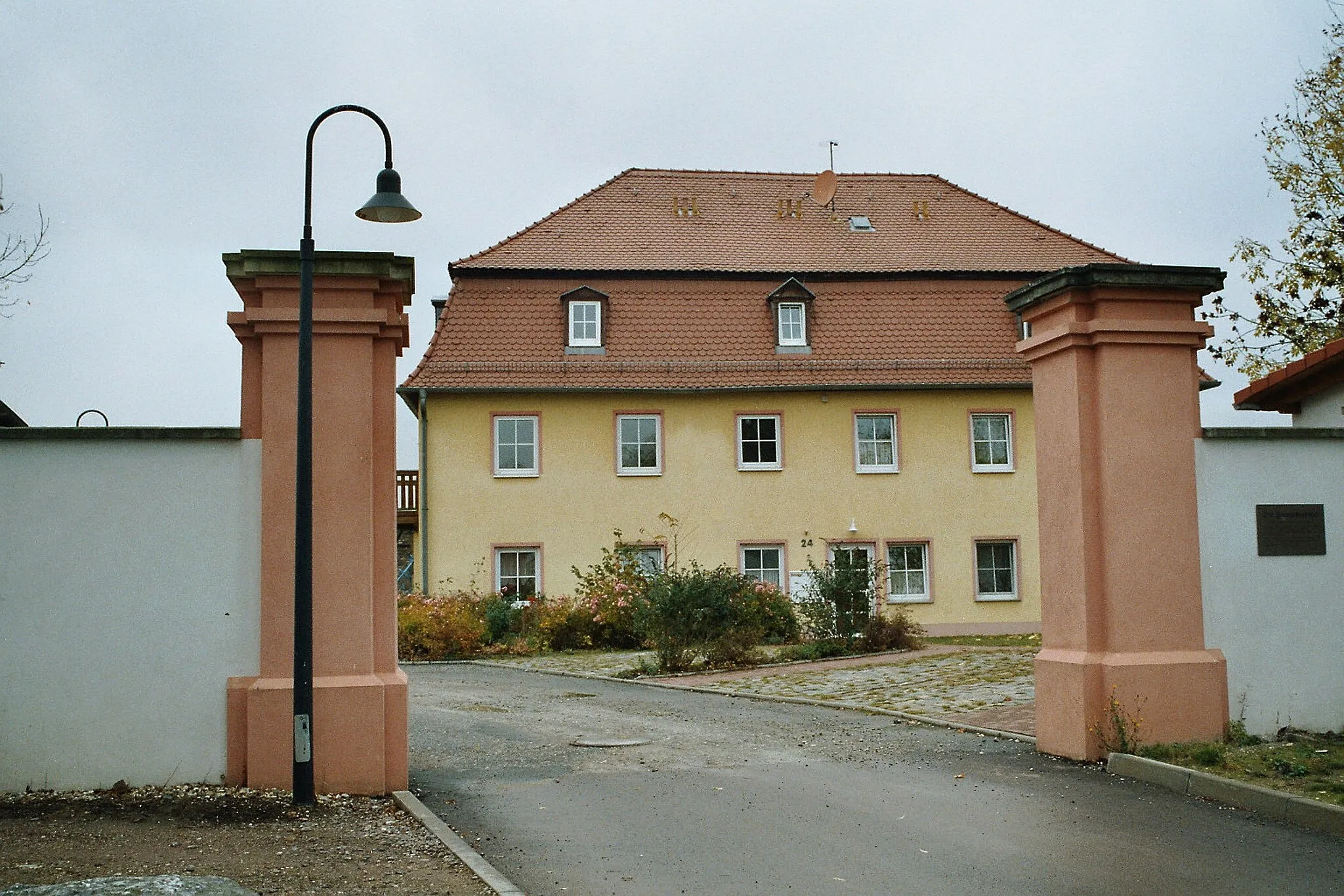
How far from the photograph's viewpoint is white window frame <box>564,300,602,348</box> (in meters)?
31.5

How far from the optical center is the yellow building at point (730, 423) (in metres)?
30.4

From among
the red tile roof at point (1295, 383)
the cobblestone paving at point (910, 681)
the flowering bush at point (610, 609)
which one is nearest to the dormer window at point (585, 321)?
the flowering bush at point (610, 609)

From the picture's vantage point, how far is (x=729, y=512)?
3103cm

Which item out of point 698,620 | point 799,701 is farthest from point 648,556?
point 799,701

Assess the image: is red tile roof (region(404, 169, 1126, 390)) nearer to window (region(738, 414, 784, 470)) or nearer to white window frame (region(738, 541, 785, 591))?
window (region(738, 414, 784, 470))

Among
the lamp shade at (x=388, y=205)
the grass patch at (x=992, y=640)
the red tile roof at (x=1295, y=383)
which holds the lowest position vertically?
the grass patch at (x=992, y=640)

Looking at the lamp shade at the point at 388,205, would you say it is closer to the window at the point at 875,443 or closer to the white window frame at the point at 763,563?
the white window frame at the point at 763,563

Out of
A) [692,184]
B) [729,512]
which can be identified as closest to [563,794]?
[729,512]

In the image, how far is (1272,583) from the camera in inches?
422

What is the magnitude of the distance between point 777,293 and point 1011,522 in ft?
24.9

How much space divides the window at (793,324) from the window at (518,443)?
614 centimetres

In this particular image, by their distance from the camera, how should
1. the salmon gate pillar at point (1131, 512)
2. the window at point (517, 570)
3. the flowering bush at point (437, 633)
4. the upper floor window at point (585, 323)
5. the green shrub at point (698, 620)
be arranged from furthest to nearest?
the upper floor window at point (585, 323)
the window at point (517, 570)
the flowering bush at point (437, 633)
the green shrub at point (698, 620)
the salmon gate pillar at point (1131, 512)

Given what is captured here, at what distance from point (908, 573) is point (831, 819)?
23323mm

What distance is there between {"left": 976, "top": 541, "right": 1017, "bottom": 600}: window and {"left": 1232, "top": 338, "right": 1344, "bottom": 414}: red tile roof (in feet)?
51.7
